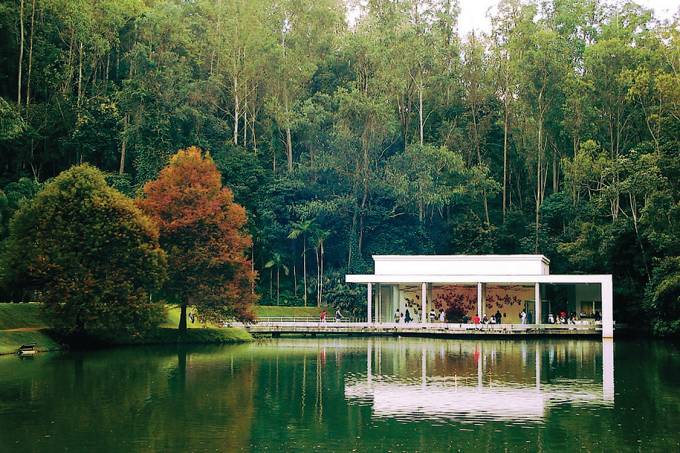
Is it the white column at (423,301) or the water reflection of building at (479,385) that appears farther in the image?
the white column at (423,301)

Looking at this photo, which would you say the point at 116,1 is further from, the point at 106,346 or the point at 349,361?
the point at 349,361

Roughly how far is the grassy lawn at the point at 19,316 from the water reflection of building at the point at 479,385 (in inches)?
654

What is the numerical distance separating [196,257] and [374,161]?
25.7m

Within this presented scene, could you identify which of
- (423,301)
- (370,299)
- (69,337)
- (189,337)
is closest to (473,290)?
(423,301)

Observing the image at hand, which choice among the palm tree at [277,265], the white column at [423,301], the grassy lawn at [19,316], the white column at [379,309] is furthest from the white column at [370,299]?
the grassy lawn at [19,316]

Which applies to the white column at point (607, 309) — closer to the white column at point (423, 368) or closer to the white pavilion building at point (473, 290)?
the white pavilion building at point (473, 290)

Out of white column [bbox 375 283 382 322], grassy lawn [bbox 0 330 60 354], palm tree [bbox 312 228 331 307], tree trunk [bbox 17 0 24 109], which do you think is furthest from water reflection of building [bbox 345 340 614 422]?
tree trunk [bbox 17 0 24 109]

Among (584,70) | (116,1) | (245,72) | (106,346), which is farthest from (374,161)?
(106,346)

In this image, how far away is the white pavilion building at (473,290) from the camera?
207 ft

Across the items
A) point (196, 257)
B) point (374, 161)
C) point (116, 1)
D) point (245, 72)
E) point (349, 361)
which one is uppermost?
point (116, 1)

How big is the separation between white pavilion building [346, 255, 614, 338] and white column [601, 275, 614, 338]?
1384mm

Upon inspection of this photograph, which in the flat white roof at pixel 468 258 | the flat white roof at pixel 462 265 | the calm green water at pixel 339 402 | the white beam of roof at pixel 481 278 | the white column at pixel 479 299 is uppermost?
the flat white roof at pixel 468 258

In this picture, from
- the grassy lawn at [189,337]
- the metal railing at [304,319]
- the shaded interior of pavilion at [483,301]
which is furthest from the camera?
the metal railing at [304,319]

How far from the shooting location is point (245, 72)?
7431 cm
